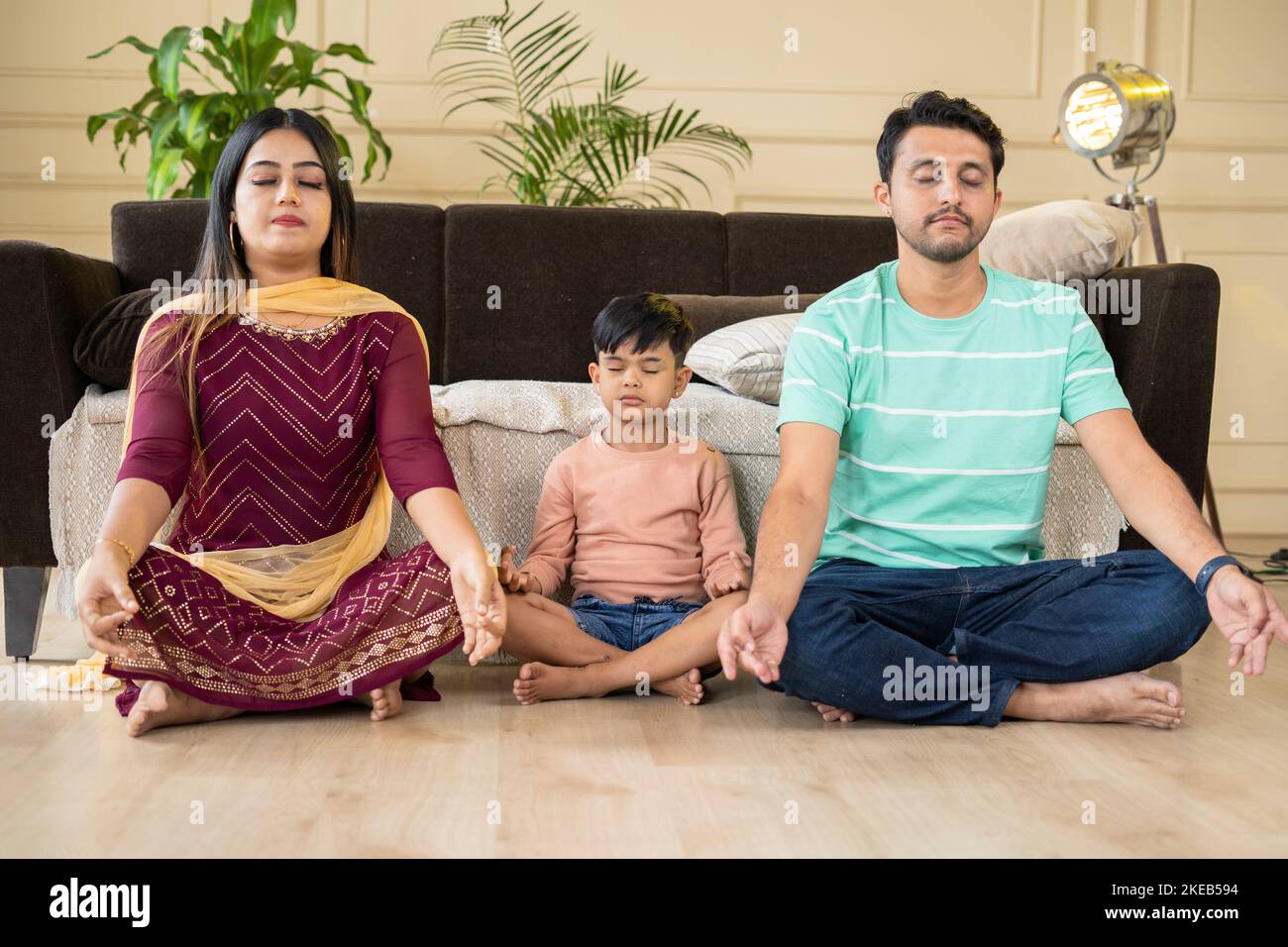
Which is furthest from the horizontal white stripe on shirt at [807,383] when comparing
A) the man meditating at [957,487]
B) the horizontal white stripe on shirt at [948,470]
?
the horizontal white stripe on shirt at [948,470]

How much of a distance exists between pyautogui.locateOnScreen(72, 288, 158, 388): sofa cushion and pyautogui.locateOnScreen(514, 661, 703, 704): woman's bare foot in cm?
A: 81

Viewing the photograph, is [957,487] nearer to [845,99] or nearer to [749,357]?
[749,357]

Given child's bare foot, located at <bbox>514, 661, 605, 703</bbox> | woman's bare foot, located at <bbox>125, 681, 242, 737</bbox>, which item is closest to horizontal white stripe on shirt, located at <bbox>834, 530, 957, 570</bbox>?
child's bare foot, located at <bbox>514, 661, 605, 703</bbox>

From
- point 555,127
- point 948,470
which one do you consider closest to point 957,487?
point 948,470

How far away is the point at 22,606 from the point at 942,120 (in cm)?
159

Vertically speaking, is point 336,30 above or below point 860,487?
above

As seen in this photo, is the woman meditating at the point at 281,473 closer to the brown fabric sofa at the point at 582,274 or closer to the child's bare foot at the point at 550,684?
the child's bare foot at the point at 550,684

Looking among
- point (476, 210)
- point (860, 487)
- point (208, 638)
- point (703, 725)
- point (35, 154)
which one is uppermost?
point (35, 154)

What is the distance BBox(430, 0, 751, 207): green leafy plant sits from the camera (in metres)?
3.54

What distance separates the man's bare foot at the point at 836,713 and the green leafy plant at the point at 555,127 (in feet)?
7.06

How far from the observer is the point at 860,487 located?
1729 millimetres

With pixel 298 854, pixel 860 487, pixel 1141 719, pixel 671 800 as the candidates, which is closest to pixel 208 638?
pixel 298 854
